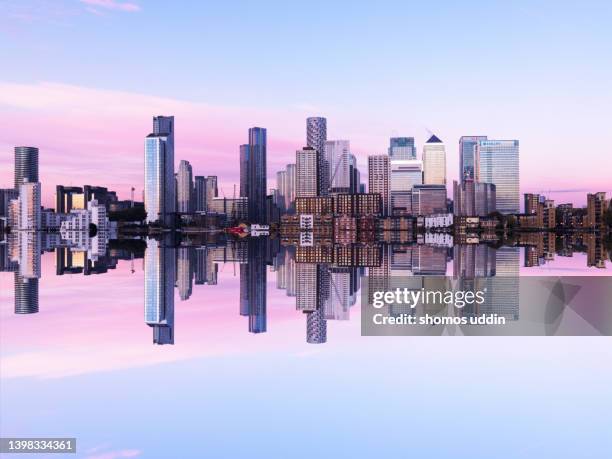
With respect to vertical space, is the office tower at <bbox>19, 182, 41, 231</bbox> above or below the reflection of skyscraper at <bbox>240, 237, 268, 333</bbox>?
above

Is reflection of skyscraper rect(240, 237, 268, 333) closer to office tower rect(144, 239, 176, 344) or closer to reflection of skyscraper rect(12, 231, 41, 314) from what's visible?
office tower rect(144, 239, 176, 344)

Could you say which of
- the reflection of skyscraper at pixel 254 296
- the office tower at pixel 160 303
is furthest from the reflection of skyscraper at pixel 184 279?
the reflection of skyscraper at pixel 254 296

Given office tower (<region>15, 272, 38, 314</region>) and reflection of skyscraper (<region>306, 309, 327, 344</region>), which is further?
office tower (<region>15, 272, 38, 314</region>)

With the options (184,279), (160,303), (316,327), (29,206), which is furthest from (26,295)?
(29,206)

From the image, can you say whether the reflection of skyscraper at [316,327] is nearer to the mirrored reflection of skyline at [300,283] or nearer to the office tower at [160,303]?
the mirrored reflection of skyline at [300,283]

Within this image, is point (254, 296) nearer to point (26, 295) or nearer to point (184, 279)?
point (184, 279)

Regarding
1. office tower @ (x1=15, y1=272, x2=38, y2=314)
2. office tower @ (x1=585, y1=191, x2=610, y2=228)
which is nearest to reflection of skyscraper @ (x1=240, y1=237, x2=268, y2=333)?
office tower @ (x1=15, y1=272, x2=38, y2=314)

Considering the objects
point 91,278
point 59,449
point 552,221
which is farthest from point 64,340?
point 552,221
